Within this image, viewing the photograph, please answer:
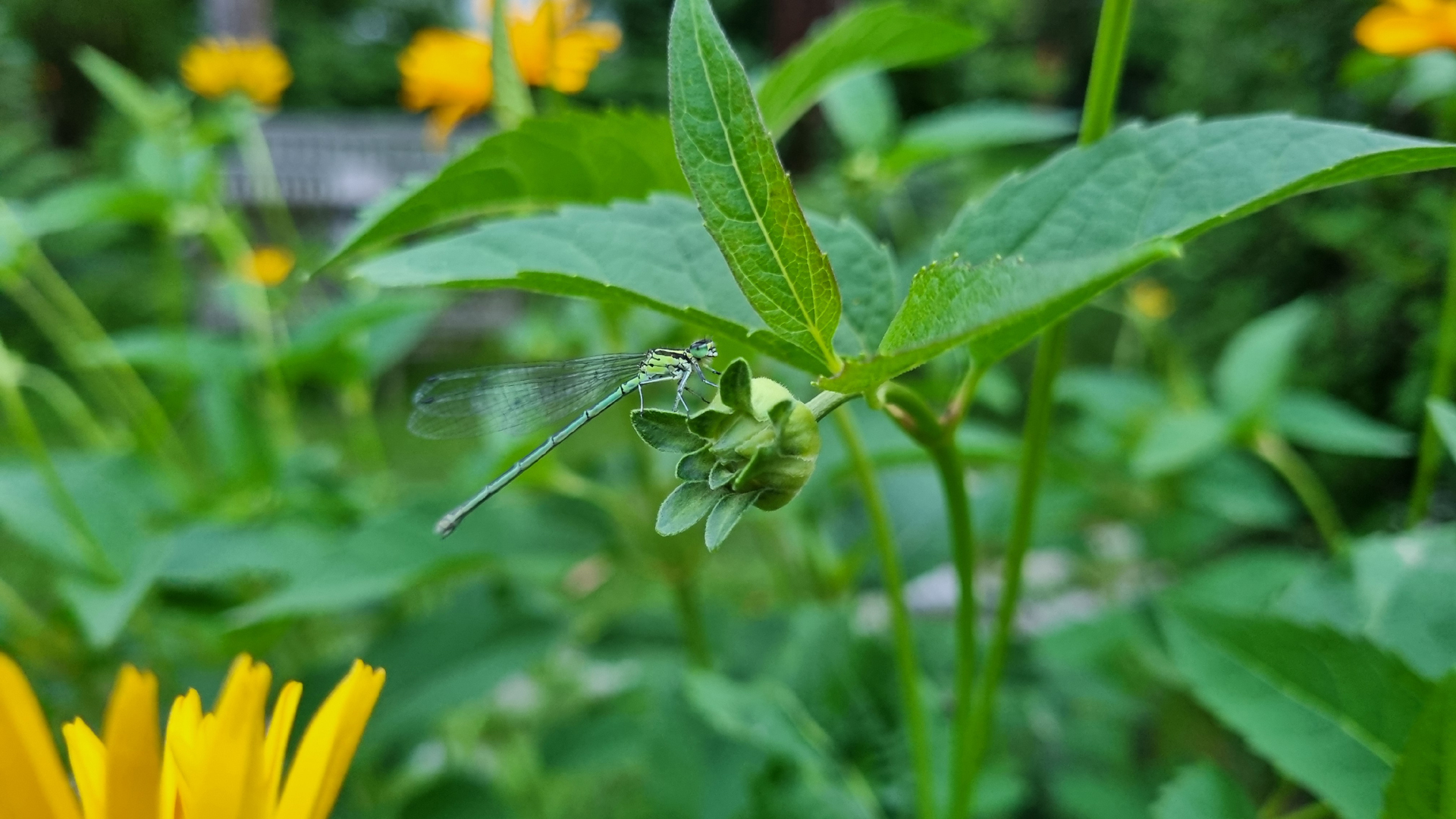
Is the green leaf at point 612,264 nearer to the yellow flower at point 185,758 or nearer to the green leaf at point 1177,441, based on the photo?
the yellow flower at point 185,758

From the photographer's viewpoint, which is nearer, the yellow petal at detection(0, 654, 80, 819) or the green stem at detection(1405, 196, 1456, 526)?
the yellow petal at detection(0, 654, 80, 819)

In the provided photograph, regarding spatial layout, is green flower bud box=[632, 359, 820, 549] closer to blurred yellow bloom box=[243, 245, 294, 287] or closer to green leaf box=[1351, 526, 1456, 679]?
green leaf box=[1351, 526, 1456, 679]

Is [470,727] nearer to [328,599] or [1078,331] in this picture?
→ [328,599]

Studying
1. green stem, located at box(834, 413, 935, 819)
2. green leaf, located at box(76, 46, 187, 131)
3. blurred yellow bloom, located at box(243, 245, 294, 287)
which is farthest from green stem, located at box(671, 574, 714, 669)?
blurred yellow bloom, located at box(243, 245, 294, 287)

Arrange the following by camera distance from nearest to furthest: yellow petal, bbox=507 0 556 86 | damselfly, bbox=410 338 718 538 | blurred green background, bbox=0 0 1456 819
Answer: damselfly, bbox=410 338 718 538, blurred green background, bbox=0 0 1456 819, yellow petal, bbox=507 0 556 86

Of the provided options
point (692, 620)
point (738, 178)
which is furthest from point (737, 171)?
point (692, 620)

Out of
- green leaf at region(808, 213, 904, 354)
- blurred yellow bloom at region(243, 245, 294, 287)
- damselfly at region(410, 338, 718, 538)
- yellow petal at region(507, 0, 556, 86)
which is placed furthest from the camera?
blurred yellow bloom at region(243, 245, 294, 287)

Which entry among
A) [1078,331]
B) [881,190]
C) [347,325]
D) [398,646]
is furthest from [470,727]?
[1078,331]

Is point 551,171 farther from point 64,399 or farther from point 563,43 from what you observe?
point 64,399
